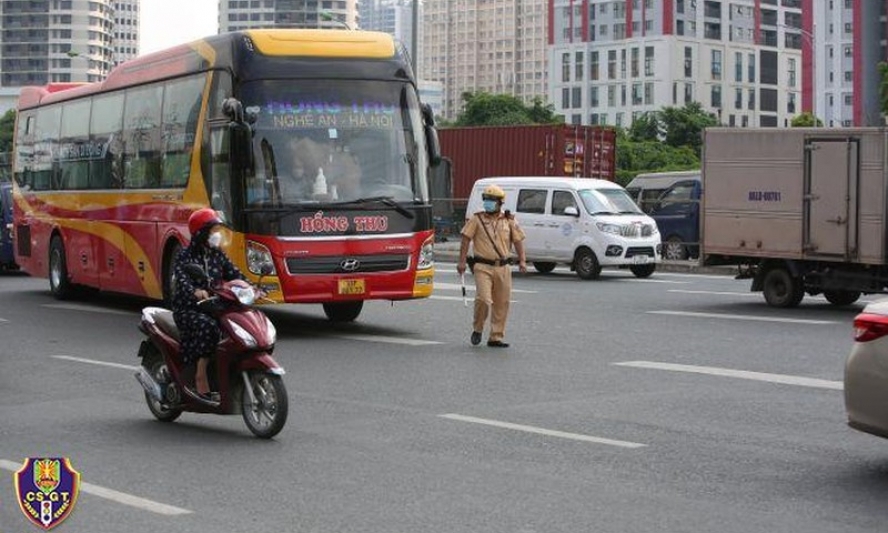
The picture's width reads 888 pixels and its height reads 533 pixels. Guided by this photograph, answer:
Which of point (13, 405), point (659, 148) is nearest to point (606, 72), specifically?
point (659, 148)

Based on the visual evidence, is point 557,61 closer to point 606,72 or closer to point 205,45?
point 606,72

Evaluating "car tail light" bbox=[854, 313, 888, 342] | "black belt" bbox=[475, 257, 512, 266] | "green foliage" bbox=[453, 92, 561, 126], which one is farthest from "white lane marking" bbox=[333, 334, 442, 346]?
"green foliage" bbox=[453, 92, 561, 126]

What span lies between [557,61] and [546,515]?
163407 mm

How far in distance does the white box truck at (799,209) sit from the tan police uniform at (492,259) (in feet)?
19.8

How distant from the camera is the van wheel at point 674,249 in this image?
115ft

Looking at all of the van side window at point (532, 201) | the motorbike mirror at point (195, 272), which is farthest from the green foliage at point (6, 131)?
the motorbike mirror at point (195, 272)

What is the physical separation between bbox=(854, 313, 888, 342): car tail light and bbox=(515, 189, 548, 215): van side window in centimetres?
2173

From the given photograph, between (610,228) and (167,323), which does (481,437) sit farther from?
(610,228)

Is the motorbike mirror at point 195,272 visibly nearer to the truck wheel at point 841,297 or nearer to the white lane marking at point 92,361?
the white lane marking at point 92,361

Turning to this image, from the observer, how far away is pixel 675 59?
157625mm

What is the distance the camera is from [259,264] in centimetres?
1678

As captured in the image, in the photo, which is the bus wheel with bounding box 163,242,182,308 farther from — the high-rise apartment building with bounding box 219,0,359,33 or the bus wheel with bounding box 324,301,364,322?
the high-rise apartment building with bounding box 219,0,359,33

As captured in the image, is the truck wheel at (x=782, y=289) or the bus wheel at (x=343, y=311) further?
the truck wheel at (x=782, y=289)

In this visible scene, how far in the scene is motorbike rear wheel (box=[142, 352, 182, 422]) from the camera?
10797mm
